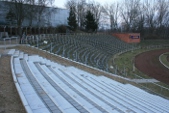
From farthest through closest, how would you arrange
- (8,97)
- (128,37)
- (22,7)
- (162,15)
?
(162,15), (128,37), (22,7), (8,97)

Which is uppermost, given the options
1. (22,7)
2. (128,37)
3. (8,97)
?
(22,7)

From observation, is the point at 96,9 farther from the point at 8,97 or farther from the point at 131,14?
the point at 8,97

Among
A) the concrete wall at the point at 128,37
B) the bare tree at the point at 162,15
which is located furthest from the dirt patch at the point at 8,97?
the bare tree at the point at 162,15

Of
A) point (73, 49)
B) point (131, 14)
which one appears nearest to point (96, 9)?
point (131, 14)

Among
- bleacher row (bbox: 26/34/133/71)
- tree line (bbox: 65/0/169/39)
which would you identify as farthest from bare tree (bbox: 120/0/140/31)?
bleacher row (bbox: 26/34/133/71)

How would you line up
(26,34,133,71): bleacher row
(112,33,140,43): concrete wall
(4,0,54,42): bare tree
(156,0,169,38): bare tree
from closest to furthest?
(26,34,133,71): bleacher row → (4,0,54,42): bare tree → (112,33,140,43): concrete wall → (156,0,169,38): bare tree

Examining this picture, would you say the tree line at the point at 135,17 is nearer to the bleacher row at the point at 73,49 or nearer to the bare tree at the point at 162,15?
the bare tree at the point at 162,15

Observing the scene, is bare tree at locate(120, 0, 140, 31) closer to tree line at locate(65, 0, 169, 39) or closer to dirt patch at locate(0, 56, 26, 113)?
tree line at locate(65, 0, 169, 39)

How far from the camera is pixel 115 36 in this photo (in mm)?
47875

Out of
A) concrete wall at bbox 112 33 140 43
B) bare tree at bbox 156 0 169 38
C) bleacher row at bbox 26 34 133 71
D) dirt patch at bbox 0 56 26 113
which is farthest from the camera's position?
bare tree at bbox 156 0 169 38

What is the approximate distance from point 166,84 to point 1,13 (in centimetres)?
3333

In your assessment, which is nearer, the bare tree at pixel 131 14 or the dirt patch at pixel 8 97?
the dirt patch at pixel 8 97

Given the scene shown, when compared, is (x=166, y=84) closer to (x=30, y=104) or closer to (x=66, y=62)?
(x=66, y=62)

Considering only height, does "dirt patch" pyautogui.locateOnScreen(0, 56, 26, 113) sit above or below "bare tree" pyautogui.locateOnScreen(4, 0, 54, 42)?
below
